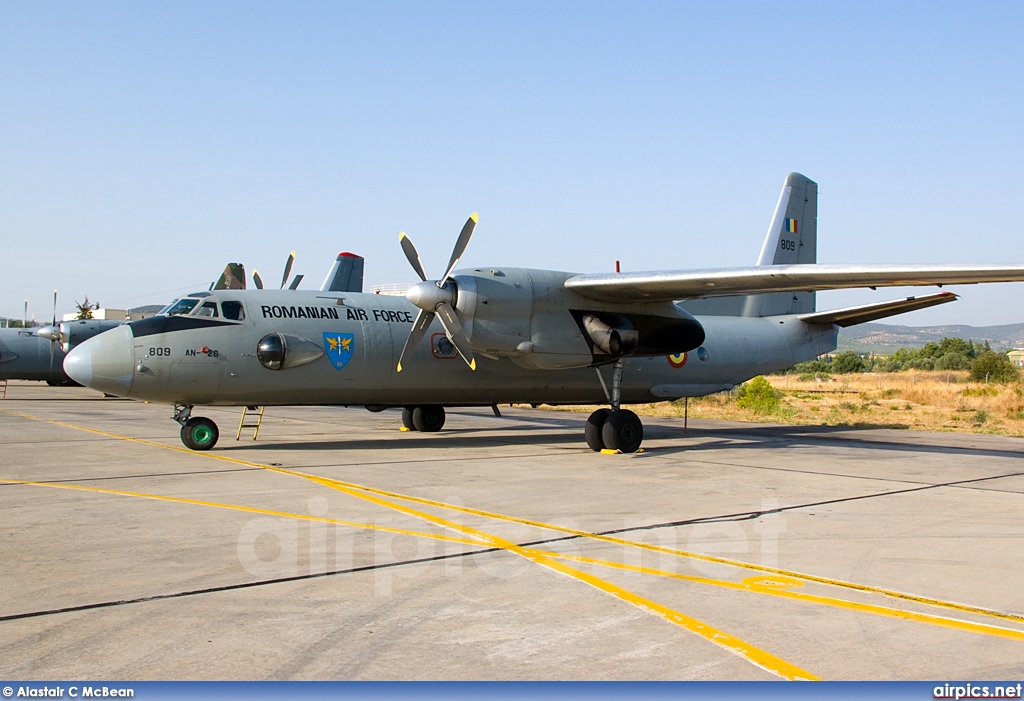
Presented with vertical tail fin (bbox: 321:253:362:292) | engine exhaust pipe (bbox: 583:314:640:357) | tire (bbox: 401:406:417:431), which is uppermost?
vertical tail fin (bbox: 321:253:362:292)

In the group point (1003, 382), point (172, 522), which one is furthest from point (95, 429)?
point (1003, 382)

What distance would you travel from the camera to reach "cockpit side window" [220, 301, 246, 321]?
16.5 m

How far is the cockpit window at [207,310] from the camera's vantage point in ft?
53.8

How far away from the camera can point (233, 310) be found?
16.6 m

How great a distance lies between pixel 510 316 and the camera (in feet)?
53.9

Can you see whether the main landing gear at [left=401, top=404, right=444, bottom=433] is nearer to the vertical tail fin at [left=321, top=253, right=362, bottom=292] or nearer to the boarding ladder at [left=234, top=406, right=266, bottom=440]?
the boarding ladder at [left=234, top=406, right=266, bottom=440]

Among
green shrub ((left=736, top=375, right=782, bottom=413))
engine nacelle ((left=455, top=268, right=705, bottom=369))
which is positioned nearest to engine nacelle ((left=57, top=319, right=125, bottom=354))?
engine nacelle ((left=455, top=268, right=705, bottom=369))

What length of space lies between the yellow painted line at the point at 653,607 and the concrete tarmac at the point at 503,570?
32 millimetres

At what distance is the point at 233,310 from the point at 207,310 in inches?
18.9

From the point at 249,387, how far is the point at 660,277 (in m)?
8.20

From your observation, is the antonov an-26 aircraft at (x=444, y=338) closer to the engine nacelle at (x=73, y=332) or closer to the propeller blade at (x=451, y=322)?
the propeller blade at (x=451, y=322)

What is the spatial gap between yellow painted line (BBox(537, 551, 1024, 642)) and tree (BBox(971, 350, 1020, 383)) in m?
53.2

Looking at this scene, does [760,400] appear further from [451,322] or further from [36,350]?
[36,350]
